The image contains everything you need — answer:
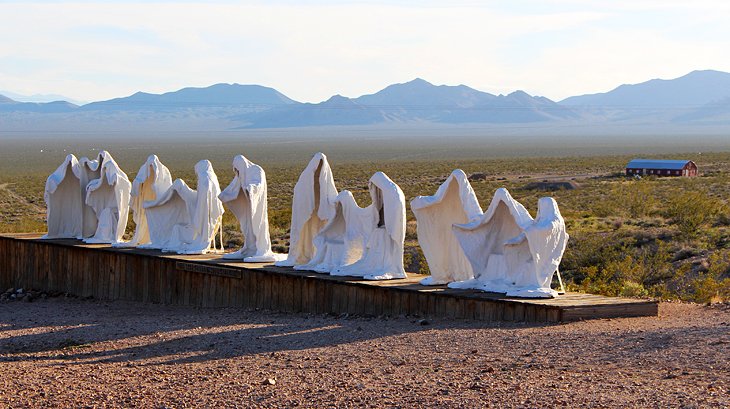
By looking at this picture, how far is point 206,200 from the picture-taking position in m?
18.3

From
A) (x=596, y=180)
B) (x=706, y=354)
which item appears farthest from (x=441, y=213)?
(x=596, y=180)

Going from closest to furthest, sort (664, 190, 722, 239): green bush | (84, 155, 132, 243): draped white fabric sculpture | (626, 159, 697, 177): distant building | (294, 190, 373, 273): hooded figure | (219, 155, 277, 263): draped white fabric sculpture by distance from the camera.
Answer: (294, 190, 373, 273): hooded figure → (219, 155, 277, 263): draped white fabric sculpture → (84, 155, 132, 243): draped white fabric sculpture → (664, 190, 722, 239): green bush → (626, 159, 697, 177): distant building

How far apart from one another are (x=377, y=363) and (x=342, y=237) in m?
6.16

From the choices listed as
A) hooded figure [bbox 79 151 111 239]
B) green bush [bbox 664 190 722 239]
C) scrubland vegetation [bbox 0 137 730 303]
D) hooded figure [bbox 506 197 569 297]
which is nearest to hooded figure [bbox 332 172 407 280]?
hooded figure [bbox 506 197 569 297]

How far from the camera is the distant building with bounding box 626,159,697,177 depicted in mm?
52688

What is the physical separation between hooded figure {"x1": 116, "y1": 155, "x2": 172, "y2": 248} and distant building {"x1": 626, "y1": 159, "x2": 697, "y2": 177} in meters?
37.2

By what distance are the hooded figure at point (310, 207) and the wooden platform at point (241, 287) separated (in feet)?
1.62

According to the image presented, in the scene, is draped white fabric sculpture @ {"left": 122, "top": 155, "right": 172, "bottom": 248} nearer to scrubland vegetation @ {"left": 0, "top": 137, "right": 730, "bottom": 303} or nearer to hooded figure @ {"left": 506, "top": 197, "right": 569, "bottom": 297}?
scrubland vegetation @ {"left": 0, "top": 137, "right": 730, "bottom": 303}

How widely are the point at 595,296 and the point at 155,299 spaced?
26.1ft

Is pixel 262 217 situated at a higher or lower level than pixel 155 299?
higher

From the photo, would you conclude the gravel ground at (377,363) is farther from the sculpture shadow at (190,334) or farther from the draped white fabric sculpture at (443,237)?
the draped white fabric sculpture at (443,237)

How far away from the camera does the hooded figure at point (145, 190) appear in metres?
19.9

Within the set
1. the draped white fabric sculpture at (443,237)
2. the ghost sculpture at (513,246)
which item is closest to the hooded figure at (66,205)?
the draped white fabric sculpture at (443,237)

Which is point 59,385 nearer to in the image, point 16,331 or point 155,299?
point 16,331
